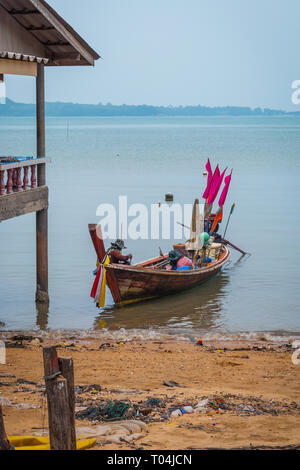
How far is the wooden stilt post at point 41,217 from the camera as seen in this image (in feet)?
45.7

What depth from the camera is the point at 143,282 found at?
15.4m

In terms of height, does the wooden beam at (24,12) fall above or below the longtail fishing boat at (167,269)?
above

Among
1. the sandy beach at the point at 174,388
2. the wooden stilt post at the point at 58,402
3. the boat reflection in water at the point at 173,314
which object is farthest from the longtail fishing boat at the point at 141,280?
the wooden stilt post at the point at 58,402

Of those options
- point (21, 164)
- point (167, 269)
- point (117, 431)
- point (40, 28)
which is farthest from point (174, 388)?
point (40, 28)

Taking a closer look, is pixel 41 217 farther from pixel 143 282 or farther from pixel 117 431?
pixel 117 431

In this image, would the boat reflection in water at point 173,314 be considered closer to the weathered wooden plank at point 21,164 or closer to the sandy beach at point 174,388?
the sandy beach at point 174,388

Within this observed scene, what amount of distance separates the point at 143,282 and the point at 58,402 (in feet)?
30.5

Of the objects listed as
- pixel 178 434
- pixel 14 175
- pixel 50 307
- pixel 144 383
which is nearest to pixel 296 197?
pixel 50 307

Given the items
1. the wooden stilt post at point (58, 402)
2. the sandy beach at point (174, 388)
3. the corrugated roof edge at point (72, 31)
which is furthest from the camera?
the corrugated roof edge at point (72, 31)

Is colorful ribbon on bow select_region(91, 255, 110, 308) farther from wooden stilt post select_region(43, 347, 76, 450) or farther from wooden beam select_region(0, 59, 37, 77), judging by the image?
wooden stilt post select_region(43, 347, 76, 450)

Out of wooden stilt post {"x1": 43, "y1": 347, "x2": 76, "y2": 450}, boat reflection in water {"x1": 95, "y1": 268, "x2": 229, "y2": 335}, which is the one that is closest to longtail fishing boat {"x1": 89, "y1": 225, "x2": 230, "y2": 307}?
boat reflection in water {"x1": 95, "y1": 268, "x2": 229, "y2": 335}

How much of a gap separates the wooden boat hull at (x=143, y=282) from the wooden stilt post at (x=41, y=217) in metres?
1.35

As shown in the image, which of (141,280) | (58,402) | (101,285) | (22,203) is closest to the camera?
(58,402)

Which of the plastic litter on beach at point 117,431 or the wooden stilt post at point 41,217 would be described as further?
the wooden stilt post at point 41,217
